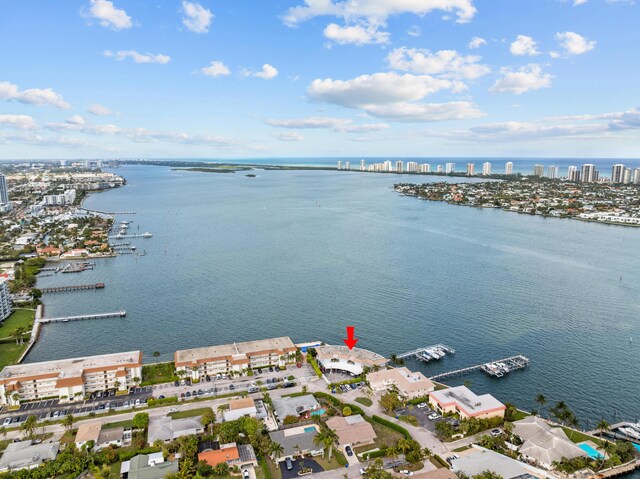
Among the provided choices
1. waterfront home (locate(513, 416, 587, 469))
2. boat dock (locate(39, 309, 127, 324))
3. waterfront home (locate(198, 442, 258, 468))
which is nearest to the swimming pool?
waterfront home (locate(513, 416, 587, 469))

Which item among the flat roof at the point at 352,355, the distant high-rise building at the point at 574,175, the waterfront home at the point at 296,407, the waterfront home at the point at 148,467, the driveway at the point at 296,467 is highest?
the distant high-rise building at the point at 574,175

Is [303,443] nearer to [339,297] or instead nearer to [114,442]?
[114,442]

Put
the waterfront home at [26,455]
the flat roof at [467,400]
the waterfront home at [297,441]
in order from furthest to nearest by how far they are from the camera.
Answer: the flat roof at [467,400] < the waterfront home at [297,441] < the waterfront home at [26,455]

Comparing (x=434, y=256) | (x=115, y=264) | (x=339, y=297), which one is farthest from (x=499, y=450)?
(x=115, y=264)

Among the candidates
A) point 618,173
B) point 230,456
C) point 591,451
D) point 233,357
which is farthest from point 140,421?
point 618,173

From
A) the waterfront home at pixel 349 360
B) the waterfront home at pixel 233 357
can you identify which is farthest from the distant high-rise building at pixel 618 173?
the waterfront home at pixel 233 357

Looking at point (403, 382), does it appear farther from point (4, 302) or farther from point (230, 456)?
point (4, 302)

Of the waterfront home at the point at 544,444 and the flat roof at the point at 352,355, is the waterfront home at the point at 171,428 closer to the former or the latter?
the flat roof at the point at 352,355
